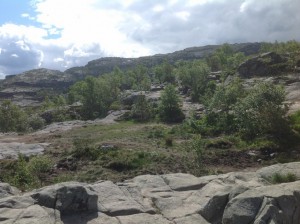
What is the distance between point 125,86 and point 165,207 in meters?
143

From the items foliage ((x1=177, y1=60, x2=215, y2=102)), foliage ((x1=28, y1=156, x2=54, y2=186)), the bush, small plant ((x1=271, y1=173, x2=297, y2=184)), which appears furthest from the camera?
foliage ((x1=177, y1=60, x2=215, y2=102))

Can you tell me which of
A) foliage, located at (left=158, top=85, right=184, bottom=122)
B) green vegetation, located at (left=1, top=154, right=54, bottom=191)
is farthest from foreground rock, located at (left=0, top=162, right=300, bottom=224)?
foliage, located at (left=158, top=85, right=184, bottom=122)

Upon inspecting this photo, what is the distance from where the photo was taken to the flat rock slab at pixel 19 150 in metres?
40.4

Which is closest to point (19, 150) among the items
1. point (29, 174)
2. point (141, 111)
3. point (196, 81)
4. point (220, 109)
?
point (29, 174)

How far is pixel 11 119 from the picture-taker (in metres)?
86.0

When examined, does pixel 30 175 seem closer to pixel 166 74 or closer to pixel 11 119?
pixel 11 119

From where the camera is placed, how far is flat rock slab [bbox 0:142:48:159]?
4041cm

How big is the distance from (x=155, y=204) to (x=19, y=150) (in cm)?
2766

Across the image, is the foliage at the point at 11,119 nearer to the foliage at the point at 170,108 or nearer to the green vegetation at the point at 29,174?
the foliage at the point at 170,108

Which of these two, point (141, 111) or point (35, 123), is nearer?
point (141, 111)

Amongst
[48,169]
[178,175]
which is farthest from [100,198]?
[48,169]

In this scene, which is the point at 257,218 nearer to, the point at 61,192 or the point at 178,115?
the point at 61,192

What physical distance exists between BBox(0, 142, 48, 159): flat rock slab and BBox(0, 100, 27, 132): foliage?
1629 inches

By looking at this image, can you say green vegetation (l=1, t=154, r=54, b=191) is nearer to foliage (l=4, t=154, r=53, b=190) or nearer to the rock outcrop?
foliage (l=4, t=154, r=53, b=190)
